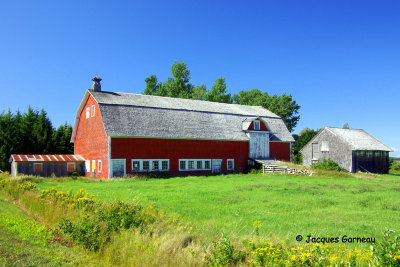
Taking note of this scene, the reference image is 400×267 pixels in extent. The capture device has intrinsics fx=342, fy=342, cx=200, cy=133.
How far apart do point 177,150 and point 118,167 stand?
656cm

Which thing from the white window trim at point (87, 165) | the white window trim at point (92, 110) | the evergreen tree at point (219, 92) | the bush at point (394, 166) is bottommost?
the bush at point (394, 166)

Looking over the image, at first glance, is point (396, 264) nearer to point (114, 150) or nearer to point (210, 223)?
point (210, 223)

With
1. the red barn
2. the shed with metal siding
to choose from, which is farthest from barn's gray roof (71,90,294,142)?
the shed with metal siding

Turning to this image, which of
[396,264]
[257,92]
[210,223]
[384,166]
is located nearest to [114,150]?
[210,223]

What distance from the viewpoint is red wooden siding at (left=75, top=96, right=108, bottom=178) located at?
32.3m

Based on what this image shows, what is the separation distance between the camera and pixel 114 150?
1242 inches

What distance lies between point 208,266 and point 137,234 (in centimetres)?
210

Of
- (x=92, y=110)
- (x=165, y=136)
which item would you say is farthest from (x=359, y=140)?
(x=92, y=110)

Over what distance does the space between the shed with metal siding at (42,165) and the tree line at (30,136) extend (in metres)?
5.22

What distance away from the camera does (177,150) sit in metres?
35.4

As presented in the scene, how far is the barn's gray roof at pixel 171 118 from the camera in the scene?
3306 centimetres

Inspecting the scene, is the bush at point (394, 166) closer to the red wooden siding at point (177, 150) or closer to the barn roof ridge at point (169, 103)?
the barn roof ridge at point (169, 103)

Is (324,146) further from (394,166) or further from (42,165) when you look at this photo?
(42,165)

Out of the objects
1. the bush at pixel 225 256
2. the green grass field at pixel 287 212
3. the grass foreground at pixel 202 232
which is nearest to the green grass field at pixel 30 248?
the grass foreground at pixel 202 232
